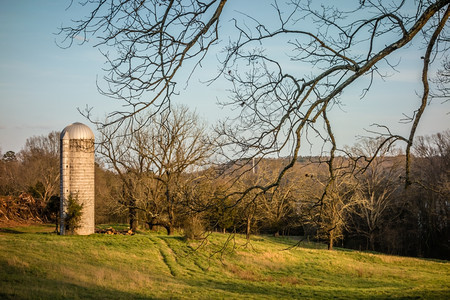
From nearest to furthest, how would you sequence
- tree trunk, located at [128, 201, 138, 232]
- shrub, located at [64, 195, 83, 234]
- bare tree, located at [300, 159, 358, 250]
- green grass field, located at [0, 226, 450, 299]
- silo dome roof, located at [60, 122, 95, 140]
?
bare tree, located at [300, 159, 358, 250], green grass field, located at [0, 226, 450, 299], shrub, located at [64, 195, 83, 234], silo dome roof, located at [60, 122, 95, 140], tree trunk, located at [128, 201, 138, 232]

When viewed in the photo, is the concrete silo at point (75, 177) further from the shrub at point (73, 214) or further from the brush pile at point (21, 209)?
the brush pile at point (21, 209)

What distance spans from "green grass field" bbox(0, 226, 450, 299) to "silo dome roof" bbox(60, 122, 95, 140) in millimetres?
5303

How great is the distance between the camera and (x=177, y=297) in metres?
10.3

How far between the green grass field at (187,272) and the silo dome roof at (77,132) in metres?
5.30

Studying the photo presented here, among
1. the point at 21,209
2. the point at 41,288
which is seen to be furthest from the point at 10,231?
the point at 41,288

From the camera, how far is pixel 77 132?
70.2ft

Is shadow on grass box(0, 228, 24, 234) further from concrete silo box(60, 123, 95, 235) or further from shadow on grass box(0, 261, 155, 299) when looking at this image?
shadow on grass box(0, 261, 155, 299)

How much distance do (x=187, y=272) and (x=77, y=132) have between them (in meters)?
10.3

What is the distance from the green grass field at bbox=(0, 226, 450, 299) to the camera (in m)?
10.7

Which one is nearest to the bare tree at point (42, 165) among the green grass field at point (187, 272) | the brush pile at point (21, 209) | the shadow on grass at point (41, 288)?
the brush pile at point (21, 209)

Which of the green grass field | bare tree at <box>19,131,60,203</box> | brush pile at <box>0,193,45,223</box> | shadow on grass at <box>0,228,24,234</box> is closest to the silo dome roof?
the green grass field

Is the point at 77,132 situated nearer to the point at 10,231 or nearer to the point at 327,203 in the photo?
the point at 10,231

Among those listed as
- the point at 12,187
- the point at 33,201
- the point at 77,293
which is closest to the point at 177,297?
the point at 77,293

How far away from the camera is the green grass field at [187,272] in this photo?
1071 centimetres
